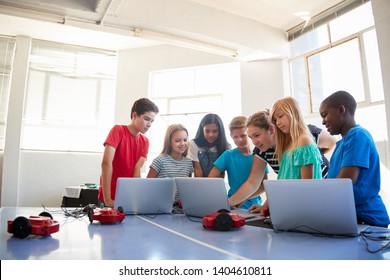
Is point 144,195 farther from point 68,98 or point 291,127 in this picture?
point 68,98

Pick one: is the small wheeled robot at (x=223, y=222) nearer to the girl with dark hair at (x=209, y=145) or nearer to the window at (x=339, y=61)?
the girl with dark hair at (x=209, y=145)

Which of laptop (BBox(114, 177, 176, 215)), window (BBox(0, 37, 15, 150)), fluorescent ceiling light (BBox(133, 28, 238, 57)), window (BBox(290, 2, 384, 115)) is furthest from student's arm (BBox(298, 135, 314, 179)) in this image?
window (BBox(0, 37, 15, 150))

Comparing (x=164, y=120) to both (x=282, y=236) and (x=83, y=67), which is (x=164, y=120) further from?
(x=282, y=236)

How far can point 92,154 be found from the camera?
4.50m

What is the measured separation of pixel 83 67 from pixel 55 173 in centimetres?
178

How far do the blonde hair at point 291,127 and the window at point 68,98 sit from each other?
3.69 meters

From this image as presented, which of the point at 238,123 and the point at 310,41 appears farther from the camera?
the point at 310,41

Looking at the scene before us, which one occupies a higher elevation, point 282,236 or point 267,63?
point 267,63

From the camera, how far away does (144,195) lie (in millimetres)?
1482

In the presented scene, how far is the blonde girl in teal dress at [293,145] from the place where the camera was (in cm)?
A: 126

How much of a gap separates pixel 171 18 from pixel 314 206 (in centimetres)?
293

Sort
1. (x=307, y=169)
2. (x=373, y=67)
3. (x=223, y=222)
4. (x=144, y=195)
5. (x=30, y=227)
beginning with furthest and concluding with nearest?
(x=373, y=67), (x=144, y=195), (x=307, y=169), (x=223, y=222), (x=30, y=227)

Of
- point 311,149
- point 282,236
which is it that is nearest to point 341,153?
point 311,149

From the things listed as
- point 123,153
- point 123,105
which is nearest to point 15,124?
point 123,105
